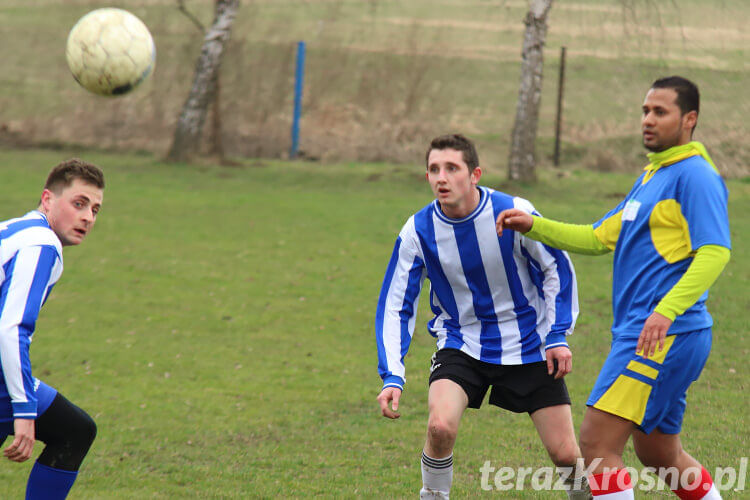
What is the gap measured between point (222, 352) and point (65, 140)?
13683mm

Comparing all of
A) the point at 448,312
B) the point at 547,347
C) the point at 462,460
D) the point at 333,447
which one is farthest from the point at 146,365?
the point at 547,347

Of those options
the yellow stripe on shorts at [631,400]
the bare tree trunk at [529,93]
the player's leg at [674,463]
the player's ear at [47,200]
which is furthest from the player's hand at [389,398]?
the bare tree trunk at [529,93]

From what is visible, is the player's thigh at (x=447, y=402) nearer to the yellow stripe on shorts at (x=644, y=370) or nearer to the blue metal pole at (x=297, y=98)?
the yellow stripe on shorts at (x=644, y=370)

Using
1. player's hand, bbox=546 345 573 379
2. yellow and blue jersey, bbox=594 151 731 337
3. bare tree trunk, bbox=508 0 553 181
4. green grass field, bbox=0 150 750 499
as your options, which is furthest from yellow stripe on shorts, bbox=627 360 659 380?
bare tree trunk, bbox=508 0 553 181

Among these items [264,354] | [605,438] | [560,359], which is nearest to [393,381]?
[560,359]

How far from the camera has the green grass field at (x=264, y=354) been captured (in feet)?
16.6

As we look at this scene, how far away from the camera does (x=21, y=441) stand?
323 cm

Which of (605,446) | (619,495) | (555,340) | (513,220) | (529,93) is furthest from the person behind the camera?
(529,93)

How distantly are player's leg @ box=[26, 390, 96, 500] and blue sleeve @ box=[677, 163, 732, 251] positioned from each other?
2.69 metres

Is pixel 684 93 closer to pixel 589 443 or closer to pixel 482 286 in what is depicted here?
pixel 482 286

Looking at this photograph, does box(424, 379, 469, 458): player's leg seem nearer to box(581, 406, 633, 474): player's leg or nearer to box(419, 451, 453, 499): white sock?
box(419, 451, 453, 499): white sock

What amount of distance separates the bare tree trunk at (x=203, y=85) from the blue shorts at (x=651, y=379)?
48.5ft

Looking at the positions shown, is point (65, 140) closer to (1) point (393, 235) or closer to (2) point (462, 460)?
Answer: (1) point (393, 235)

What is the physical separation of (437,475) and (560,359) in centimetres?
79
